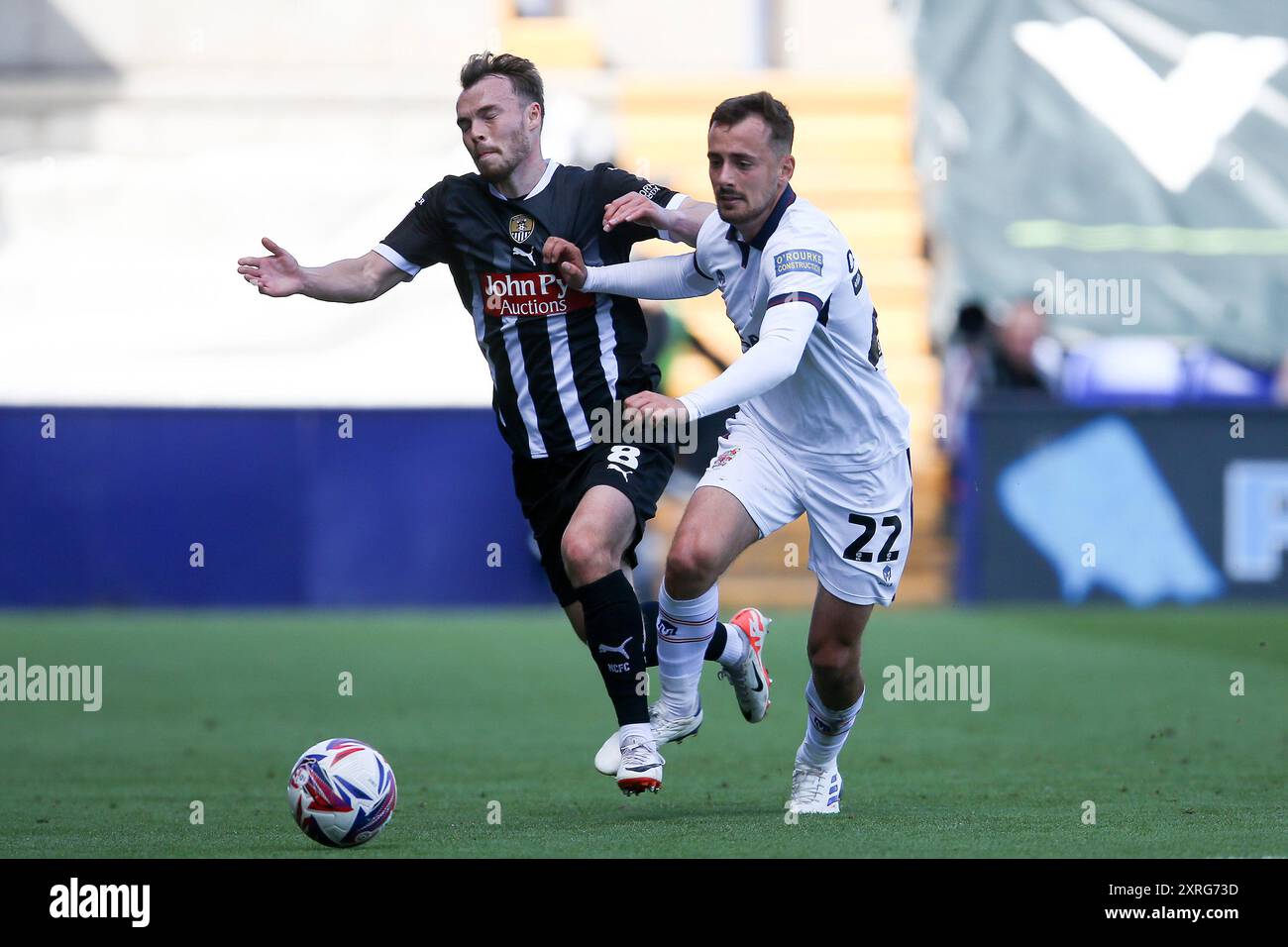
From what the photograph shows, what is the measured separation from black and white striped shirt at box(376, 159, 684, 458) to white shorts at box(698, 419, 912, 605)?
61 centimetres

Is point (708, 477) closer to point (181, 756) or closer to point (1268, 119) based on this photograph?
point (181, 756)

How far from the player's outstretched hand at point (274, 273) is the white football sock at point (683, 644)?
164cm

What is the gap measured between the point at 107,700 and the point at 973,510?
7212mm

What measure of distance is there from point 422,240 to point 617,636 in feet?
5.26

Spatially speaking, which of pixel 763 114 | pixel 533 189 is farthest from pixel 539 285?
pixel 763 114

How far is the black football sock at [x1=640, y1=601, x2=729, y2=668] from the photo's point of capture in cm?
693

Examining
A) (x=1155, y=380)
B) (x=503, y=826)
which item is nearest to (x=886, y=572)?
(x=503, y=826)

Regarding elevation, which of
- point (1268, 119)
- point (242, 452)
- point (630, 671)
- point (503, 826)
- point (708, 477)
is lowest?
point (503, 826)

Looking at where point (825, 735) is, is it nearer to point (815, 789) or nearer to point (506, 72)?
point (815, 789)

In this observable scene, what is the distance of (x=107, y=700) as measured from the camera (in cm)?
1010

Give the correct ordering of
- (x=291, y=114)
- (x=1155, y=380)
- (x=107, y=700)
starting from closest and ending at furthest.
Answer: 1. (x=107, y=700)
2. (x=1155, y=380)
3. (x=291, y=114)

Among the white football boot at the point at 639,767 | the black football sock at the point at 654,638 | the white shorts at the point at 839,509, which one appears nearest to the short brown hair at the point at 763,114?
the white shorts at the point at 839,509

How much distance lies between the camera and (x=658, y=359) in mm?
16297

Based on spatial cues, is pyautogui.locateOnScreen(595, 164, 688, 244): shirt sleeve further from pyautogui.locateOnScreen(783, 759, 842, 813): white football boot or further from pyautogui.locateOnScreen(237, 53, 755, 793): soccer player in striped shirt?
pyautogui.locateOnScreen(783, 759, 842, 813): white football boot
